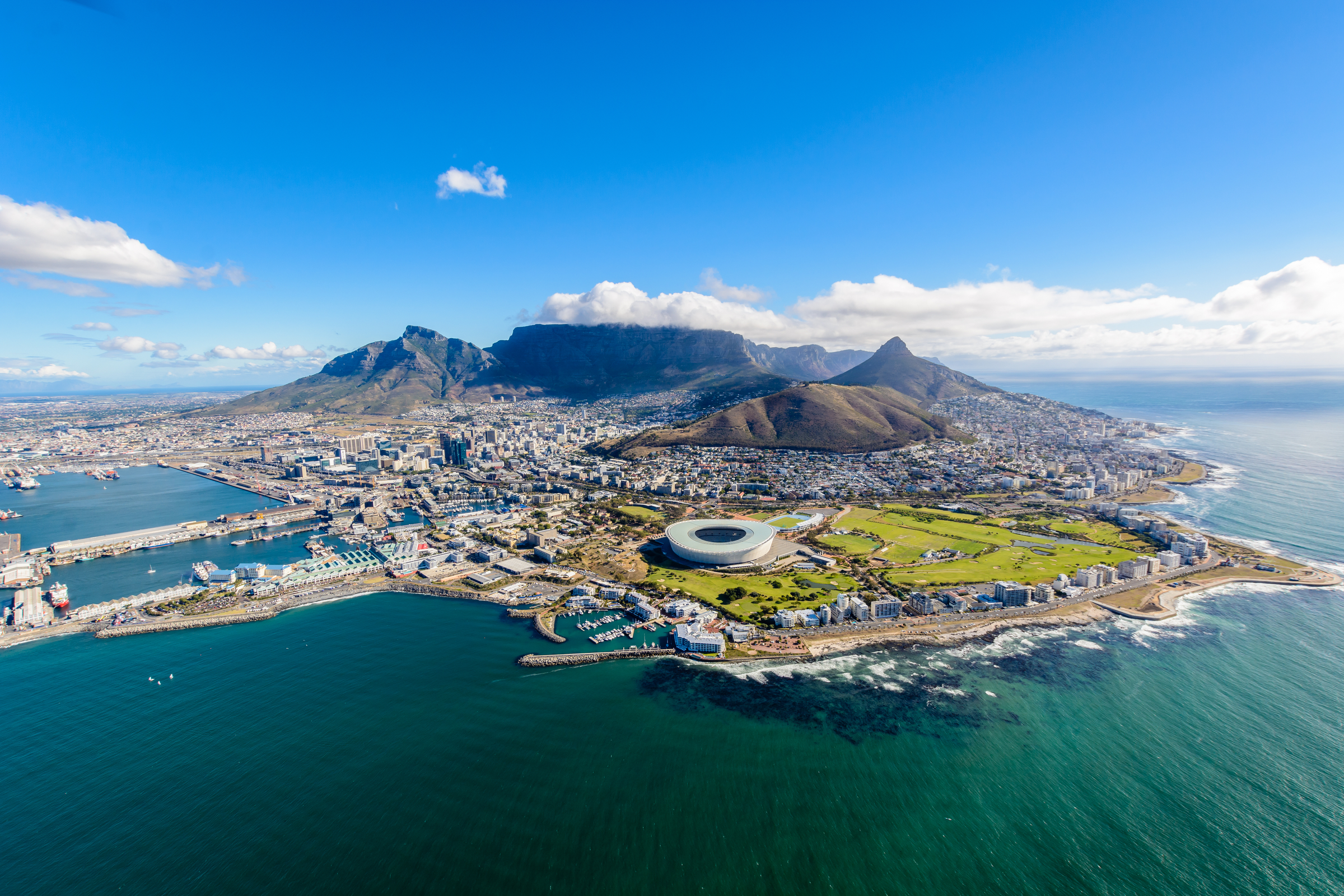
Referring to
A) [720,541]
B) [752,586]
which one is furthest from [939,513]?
[752,586]

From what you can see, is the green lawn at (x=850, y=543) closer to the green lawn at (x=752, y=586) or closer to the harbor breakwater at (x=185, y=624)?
the green lawn at (x=752, y=586)

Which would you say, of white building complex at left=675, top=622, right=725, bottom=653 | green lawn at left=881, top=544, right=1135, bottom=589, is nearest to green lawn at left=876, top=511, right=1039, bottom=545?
green lawn at left=881, top=544, right=1135, bottom=589

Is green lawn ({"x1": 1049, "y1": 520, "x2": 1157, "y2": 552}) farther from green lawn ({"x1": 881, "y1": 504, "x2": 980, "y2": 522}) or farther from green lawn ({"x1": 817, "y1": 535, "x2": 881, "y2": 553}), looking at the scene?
green lawn ({"x1": 817, "y1": 535, "x2": 881, "y2": 553})

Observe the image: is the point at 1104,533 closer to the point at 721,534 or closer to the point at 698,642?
the point at 721,534

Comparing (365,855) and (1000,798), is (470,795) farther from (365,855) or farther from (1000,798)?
(1000,798)

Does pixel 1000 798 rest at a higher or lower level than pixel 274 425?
lower

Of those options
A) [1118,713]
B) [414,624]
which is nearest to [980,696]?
[1118,713]
